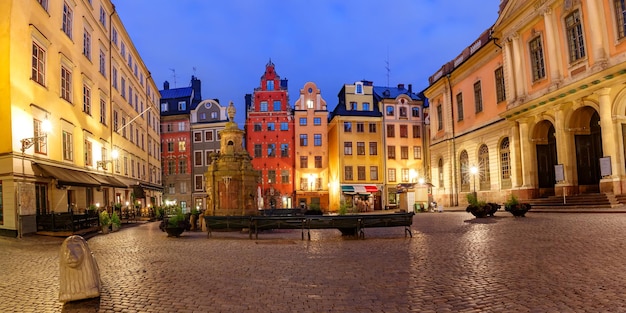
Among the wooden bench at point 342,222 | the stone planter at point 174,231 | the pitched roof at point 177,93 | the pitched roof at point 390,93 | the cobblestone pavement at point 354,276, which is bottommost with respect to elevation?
the cobblestone pavement at point 354,276

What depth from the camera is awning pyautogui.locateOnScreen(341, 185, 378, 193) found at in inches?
2218

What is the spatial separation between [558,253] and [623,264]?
5.86 ft

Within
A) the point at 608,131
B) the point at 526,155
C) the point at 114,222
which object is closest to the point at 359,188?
the point at 526,155

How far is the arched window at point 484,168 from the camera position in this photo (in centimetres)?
3647

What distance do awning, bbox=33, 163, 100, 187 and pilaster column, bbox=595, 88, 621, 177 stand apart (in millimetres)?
26103

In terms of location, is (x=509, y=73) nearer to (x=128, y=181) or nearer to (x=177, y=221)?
(x=177, y=221)

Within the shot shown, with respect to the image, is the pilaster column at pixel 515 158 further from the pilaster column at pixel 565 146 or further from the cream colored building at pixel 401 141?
the cream colored building at pixel 401 141

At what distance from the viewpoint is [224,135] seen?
2378 centimetres

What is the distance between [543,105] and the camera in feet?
93.8

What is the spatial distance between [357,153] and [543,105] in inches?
1218

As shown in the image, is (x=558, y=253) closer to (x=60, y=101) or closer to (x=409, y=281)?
(x=409, y=281)

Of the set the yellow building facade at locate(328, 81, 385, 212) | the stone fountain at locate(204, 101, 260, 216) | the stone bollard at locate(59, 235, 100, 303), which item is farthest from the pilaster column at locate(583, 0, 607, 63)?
the yellow building facade at locate(328, 81, 385, 212)

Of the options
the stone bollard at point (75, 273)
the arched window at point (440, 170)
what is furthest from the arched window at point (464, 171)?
the stone bollard at point (75, 273)

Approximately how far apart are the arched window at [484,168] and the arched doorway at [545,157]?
5347mm
